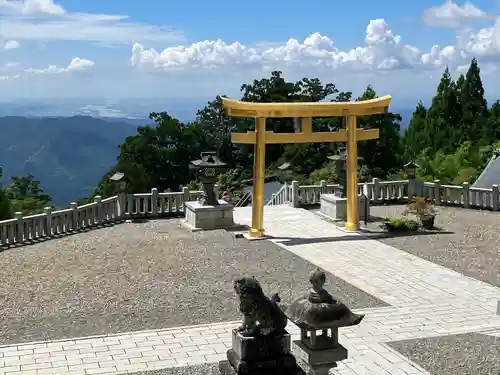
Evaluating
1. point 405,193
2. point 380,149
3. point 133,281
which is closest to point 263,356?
point 133,281

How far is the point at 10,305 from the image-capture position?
11852 mm

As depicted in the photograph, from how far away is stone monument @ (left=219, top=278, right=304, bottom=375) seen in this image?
7.20m

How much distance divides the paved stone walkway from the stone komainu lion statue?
6.36 feet

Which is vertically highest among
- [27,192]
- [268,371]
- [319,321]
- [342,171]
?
[342,171]

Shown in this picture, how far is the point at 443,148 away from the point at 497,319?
38.1m

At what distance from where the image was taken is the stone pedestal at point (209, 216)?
18875mm

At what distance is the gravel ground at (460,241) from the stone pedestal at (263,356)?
7204mm

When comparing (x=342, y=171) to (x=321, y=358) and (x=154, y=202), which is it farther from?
(x=321, y=358)

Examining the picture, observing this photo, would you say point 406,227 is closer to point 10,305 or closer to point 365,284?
point 365,284

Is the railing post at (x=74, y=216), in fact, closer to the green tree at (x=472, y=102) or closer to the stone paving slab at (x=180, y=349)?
the stone paving slab at (x=180, y=349)

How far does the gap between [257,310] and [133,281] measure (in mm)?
6748

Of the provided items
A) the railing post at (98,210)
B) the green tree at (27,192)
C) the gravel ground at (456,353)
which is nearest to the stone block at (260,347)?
the gravel ground at (456,353)

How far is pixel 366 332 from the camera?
10320 millimetres

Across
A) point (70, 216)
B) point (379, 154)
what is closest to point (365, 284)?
point (70, 216)
